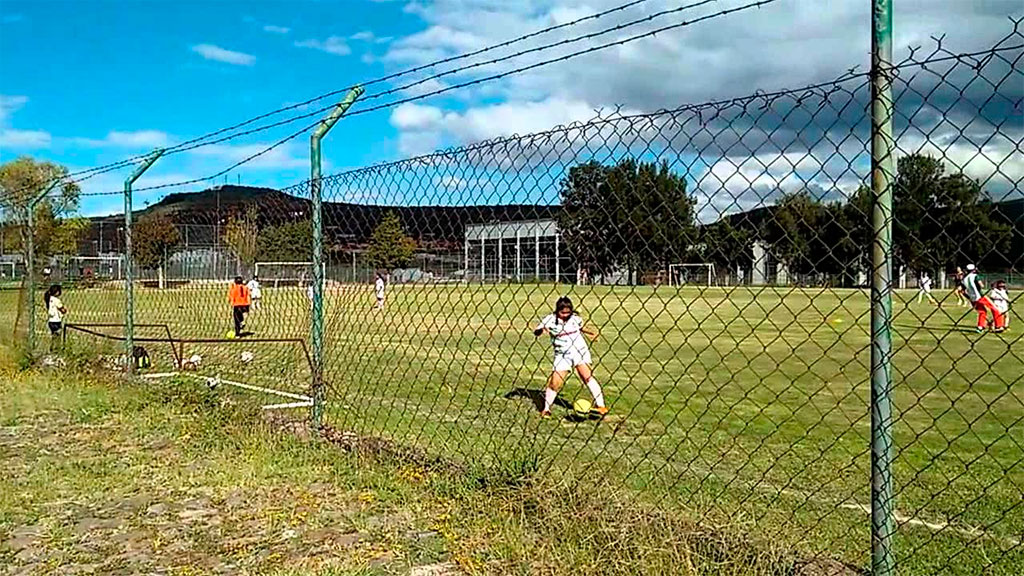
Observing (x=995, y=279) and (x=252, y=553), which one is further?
(x=252, y=553)

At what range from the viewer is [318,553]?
4289mm

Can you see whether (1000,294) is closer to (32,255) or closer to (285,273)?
(285,273)

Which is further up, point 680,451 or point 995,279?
point 995,279

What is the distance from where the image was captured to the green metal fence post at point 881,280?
10.1 feet

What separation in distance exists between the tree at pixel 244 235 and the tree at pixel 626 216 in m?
4.60

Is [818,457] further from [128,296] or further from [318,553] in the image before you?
[128,296]

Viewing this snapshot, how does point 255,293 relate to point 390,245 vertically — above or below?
below

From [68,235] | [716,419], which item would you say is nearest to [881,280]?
[716,419]

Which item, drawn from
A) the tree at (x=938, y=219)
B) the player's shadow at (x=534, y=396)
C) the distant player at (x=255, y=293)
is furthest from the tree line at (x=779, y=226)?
the distant player at (x=255, y=293)

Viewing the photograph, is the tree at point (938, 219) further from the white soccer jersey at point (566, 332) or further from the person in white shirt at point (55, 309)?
the person in white shirt at point (55, 309)

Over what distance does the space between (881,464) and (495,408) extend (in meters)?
6.61

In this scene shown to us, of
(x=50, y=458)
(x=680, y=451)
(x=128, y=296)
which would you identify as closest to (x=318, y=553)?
(x=50, y=458)

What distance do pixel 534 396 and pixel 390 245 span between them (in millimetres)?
4735

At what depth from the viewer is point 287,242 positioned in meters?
7.80
